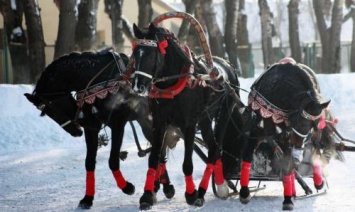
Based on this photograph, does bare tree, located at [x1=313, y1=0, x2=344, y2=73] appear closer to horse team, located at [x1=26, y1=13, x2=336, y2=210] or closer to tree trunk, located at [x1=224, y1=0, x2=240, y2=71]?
tree trunk, located at [x1=224, y1=0, x2=240, y2=71]

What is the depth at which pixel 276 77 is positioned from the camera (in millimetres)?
8555

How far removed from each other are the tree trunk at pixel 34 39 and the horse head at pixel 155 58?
38.5 feet

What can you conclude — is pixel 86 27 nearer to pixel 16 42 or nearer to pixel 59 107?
pixel 16 42

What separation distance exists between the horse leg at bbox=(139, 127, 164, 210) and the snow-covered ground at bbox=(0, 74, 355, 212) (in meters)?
0.34

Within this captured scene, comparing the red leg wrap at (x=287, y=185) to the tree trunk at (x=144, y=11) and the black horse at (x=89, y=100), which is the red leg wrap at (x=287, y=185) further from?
the tree trunk at (x=144, y=11)

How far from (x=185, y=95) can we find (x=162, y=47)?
72 centimetres

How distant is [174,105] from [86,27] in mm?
11424

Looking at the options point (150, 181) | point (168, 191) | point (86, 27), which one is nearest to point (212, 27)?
point (86, 27)

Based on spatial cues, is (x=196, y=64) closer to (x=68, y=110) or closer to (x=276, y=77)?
(x=276, y=77)

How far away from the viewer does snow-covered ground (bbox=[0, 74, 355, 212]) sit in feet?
29.3

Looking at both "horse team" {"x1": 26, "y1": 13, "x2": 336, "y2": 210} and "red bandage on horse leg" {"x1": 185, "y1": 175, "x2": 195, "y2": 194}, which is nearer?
"horse team" {"x1": 26, "y1": 13, "x2": 336, "y2": 210}

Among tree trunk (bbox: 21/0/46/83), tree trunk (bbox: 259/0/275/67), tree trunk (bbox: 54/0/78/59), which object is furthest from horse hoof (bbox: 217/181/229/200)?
tree trunk (bbox: 259/0/275/67)

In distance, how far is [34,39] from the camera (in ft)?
64.8

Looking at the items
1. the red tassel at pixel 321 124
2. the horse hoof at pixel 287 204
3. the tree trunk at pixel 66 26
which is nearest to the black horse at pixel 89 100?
the horse hoof at pixel 287 204
